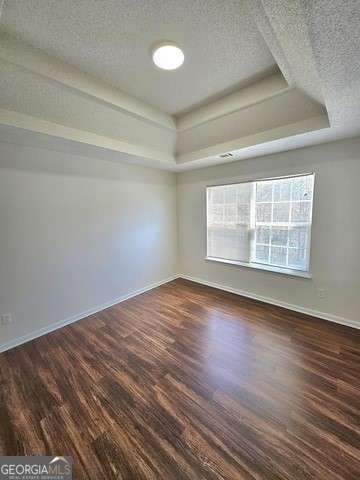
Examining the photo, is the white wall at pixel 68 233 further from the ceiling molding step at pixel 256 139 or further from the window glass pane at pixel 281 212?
the window glass pane at pixel 281 212

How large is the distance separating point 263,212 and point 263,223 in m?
0.18

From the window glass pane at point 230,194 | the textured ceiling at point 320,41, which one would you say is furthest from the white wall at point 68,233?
the textured ceiling at point 320,41

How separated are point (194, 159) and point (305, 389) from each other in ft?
10.2

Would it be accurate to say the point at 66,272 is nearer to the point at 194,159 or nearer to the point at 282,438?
the point at 194,159

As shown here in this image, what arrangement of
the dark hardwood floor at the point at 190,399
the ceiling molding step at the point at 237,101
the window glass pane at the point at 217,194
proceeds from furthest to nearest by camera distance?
the window glass pane at the point at 217,194, the ceiling molding step at the point at 237,101, the dark hardwood floor at the point at 190,399

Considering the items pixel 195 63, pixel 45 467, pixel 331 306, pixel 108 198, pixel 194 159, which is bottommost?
pixel 45 467

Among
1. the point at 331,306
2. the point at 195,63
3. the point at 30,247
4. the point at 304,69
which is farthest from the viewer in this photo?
the point at 331,306

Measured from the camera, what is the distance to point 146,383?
173 centimetres

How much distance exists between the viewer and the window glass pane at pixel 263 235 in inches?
124

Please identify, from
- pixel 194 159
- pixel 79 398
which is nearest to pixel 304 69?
pixel 194 159

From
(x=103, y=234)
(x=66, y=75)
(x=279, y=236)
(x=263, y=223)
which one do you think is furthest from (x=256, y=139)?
(x=103, y=234)

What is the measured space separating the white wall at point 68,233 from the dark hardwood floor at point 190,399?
0.50 metres

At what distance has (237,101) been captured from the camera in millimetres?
2256

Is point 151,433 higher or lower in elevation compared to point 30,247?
lower
